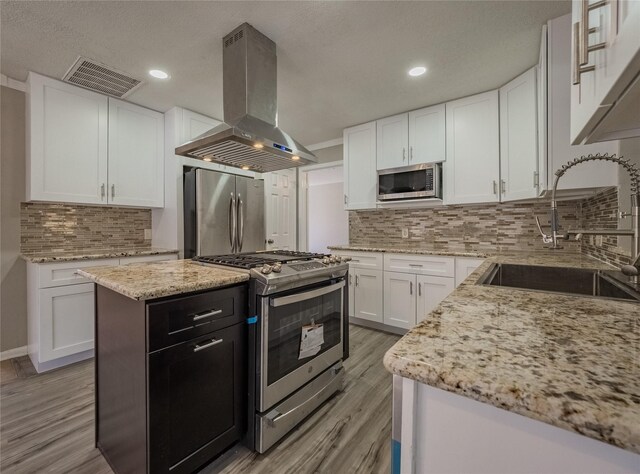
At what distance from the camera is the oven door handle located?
153 cm

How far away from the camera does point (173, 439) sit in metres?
1.23

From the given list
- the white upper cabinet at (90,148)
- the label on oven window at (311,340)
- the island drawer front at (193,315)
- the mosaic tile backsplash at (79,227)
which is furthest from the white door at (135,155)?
the label on oven window at (311,340)

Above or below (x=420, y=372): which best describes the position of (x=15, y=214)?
above

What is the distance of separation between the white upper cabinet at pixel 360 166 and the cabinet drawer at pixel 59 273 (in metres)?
2.74

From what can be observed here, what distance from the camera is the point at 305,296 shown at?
1707 mm

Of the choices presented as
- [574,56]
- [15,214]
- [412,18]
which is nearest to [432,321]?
[574,56]

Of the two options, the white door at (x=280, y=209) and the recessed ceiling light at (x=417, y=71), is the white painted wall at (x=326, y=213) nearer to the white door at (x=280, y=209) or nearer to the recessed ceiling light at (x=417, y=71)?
the white door at (x=280, y=209)

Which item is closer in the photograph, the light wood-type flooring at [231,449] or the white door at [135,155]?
the light wood-type flooring at [231,449]

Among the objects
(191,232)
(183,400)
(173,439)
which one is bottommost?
(173,439)

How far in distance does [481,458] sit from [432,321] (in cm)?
29

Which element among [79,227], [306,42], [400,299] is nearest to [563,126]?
[306,42]

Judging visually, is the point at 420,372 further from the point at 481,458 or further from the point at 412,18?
the point at 412,18

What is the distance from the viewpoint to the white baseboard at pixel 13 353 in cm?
260

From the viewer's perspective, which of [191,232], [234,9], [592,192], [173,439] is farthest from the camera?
[191,232]
